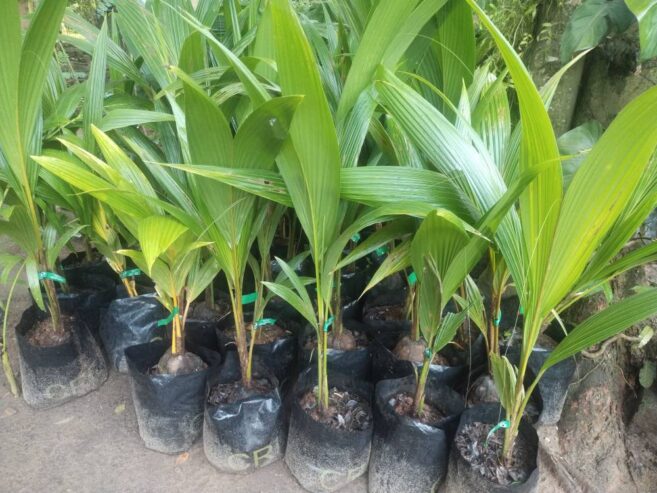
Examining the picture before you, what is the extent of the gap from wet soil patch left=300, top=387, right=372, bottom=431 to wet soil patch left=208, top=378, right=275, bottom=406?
114mm

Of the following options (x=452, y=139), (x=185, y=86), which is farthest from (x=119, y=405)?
(x=452, y=139)

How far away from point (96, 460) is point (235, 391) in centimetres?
41

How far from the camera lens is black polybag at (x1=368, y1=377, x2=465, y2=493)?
109cm

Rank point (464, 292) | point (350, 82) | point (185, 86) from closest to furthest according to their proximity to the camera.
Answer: point (185, 86) → point (350, 82) → point (464, 292)

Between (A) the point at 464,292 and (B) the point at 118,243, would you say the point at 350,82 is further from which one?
(B) the point at 118,243

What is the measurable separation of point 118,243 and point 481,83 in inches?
41.5

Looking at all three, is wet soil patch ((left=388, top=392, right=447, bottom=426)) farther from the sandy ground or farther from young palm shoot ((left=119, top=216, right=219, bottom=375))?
young palm shoot ((left=119, top=216, right=219, bottom=375))

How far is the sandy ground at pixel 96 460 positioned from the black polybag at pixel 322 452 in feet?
0.20

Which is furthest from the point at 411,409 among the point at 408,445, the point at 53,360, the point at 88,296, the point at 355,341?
the point at 88,296

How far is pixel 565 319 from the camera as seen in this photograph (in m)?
1.47

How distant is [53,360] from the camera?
1.40m

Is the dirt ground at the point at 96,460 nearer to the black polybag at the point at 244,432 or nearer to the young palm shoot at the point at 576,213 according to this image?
the black polybag at the point at 244,432

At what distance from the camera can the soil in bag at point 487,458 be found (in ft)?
3.22

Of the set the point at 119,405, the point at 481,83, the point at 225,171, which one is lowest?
the point at 119,405
